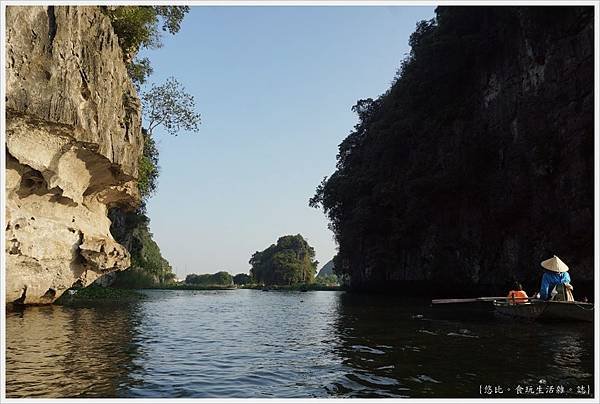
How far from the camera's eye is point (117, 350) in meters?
11.5

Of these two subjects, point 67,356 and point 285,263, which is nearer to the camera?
point 67,356

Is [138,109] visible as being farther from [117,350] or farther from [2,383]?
[2,383]

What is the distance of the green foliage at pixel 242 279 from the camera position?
122 meters

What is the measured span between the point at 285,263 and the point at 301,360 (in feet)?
321

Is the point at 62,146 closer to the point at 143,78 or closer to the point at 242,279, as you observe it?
the point at 143,78

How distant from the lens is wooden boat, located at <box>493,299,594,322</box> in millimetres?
16031

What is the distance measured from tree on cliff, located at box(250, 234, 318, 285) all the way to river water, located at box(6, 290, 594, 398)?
90303mm

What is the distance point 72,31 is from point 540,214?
27805 mm

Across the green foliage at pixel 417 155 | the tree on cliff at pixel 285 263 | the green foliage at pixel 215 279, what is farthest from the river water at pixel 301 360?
the green foliage at pixel 215 279

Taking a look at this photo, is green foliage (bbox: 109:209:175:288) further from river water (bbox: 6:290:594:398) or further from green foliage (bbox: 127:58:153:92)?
river water (bbox: 6:290:594:398)

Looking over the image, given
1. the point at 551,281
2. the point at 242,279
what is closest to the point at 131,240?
the point at 551,281

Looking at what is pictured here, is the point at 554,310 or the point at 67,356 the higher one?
the point at 554,310

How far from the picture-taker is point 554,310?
16.5 m

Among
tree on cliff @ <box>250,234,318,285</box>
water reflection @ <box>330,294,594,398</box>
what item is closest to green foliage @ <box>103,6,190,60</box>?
water reflection @ <box>330,294,594,398</box>
